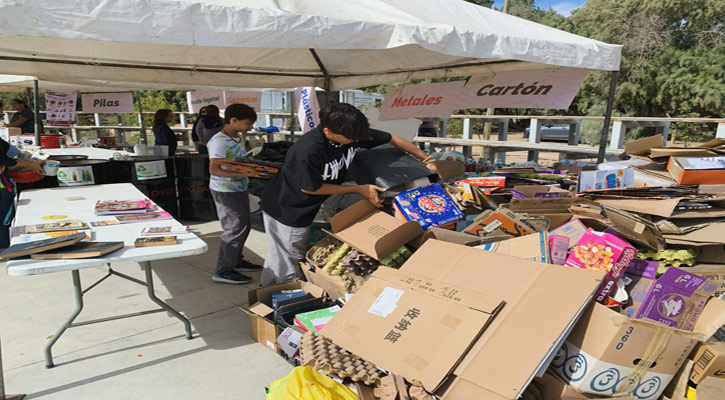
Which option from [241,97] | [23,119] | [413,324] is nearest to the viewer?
[413,324]

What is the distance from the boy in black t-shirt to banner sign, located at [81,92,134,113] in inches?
384

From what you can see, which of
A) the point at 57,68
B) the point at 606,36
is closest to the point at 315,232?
the point at 57,68

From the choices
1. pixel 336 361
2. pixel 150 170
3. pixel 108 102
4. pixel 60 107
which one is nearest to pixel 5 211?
pixel 150 170

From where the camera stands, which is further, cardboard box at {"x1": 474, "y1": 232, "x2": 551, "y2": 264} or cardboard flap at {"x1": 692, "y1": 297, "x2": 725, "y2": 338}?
cardboard box at {"x1": 474, "y1": 232, "x2": 551, "y2": 264}

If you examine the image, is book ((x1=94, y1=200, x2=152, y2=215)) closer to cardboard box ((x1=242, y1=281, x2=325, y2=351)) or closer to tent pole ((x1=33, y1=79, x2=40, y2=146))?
cardboard box ((x1=242, y1=281, x2=325, y2=351))

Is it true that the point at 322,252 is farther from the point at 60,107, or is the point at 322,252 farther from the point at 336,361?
the point at 60,107

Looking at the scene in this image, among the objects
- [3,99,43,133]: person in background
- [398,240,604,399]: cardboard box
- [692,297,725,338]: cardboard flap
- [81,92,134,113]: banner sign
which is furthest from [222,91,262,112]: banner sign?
[692,297,725,338]: cardboard flap

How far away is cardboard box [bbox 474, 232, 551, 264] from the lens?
102 inches

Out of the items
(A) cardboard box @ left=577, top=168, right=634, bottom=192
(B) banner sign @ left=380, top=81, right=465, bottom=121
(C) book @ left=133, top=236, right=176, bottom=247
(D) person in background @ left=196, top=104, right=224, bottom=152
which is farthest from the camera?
(D) person in background @ left=196, top=104, right=224, bottom=152

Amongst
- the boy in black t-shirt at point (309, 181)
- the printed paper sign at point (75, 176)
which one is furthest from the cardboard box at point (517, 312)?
the printed paper sign at point (75, 176)

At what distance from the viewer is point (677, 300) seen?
2.36 meters

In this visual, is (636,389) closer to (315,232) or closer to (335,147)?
(335,147)

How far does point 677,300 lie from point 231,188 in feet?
10.5

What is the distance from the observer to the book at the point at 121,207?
3.32m
